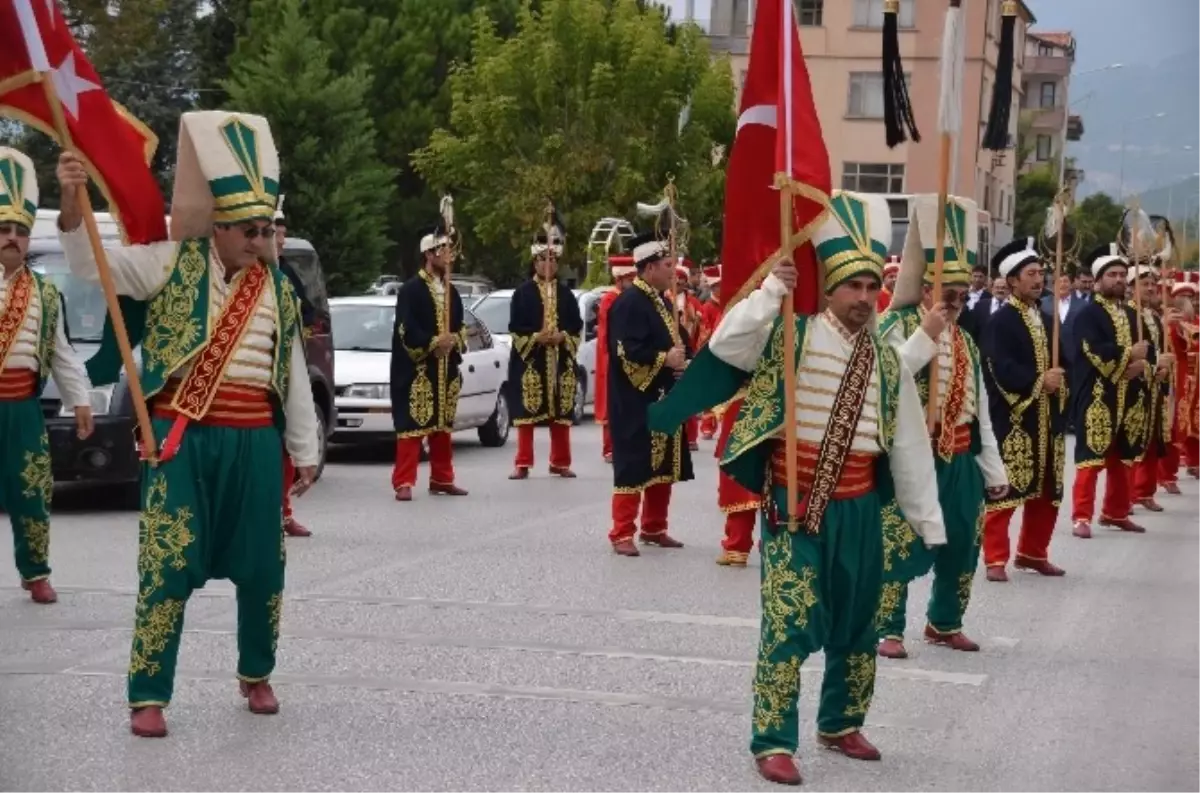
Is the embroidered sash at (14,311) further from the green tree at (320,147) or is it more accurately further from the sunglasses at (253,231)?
the green tree at (320,147)

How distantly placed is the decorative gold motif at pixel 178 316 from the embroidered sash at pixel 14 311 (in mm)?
3187

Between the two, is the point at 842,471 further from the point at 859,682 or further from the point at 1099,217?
the point at 1099,217

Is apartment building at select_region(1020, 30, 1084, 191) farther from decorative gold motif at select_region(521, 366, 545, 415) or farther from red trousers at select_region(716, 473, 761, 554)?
red trousers at select_region(716, 473, 761, 554)

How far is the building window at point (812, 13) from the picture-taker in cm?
6538

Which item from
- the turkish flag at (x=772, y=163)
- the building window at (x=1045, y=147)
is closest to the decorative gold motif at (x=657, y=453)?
the turkish flag at (x=772, y=163)

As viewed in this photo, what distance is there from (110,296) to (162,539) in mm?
856

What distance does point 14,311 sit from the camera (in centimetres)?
1045

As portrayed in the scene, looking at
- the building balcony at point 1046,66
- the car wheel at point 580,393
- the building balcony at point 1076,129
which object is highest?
the building balcony at point 1046,66

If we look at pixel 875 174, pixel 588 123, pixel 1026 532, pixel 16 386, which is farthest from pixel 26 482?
pixel 875 174

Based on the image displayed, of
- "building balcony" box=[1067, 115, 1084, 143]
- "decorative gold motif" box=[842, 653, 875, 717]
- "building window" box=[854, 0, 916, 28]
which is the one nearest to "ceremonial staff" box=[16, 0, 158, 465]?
"decorative gold motif" box=[842, 653, 875, 717]

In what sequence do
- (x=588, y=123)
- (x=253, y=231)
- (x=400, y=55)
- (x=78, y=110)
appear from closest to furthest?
(x=78, y=110), (x=253, y=231), (x=588, y=123), (x=400, y=55)

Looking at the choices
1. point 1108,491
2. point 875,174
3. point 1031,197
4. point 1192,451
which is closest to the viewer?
point 1108,491

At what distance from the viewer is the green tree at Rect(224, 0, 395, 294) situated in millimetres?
38438

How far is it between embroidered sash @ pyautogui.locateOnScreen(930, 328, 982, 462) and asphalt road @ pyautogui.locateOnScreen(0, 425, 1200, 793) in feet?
3.17
